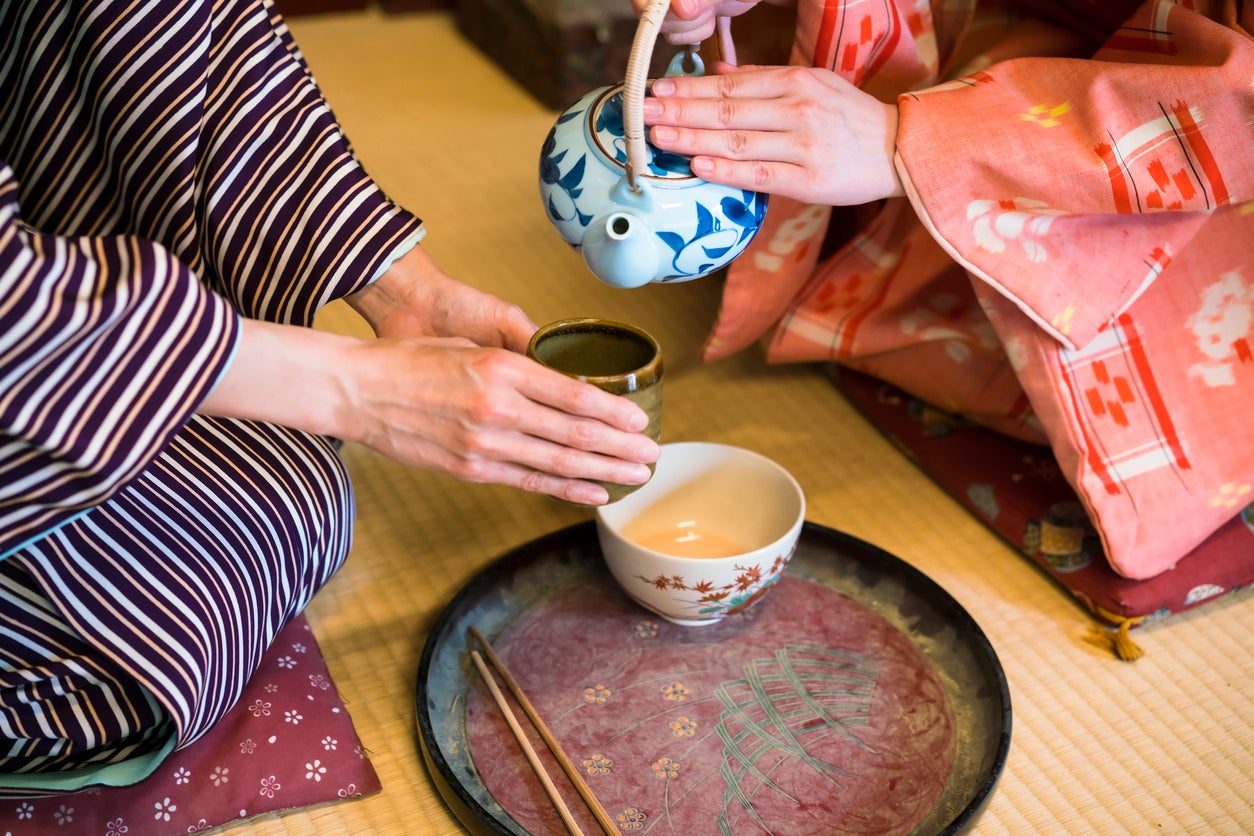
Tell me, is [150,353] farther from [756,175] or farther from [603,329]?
[756,175]

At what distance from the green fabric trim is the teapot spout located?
0.58 metres

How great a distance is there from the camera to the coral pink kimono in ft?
3.99

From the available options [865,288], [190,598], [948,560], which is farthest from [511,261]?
[190,598]

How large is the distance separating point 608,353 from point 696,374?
0.71 meters

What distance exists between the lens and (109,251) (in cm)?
89

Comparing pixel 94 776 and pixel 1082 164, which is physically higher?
pixel 1082 164

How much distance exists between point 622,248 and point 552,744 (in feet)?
1.56

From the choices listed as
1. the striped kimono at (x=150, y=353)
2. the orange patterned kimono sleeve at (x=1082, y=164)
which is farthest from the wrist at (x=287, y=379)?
the orange patterned kimono sleeve at (x=1082, y=164)

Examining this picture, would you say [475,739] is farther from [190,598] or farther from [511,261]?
[511,261]

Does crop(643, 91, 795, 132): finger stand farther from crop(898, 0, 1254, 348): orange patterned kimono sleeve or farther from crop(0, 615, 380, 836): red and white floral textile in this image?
crop(0, 615, 380, 836): red and white floral textile

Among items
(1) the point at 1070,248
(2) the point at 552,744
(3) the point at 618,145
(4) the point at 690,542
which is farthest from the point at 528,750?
(1) the point at 1070,248

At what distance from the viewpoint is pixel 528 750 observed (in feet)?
3.77

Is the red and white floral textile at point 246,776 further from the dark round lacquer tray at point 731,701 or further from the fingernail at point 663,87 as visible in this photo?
the fingernail at point 663,87

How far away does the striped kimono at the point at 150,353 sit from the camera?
0.88 meters
